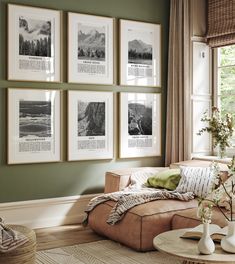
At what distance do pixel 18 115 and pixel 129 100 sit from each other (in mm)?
1411

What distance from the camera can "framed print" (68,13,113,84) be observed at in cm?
539

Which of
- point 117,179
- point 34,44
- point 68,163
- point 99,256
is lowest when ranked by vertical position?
point 99,256

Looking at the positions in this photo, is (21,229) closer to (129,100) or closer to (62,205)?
(62,205)

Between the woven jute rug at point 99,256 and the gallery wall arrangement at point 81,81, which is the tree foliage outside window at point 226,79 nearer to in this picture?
the gallery wall arrangement at point 81,81

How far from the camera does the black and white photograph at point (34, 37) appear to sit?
5.10 metres

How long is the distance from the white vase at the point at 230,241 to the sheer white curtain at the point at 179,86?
293 cm

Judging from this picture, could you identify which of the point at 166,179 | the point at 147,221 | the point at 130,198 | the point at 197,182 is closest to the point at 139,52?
the point at 166,179

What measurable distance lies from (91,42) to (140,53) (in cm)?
68

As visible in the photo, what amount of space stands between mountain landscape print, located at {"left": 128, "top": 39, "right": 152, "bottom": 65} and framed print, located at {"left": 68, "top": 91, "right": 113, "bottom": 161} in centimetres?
54

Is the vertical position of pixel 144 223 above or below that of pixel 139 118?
below

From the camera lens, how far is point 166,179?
199 inches

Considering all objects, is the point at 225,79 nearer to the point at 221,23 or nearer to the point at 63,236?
the point at 221,23

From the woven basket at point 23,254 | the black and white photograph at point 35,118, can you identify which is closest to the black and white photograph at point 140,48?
the black and white photograph at point 35,118

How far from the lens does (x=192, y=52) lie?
6004mm
